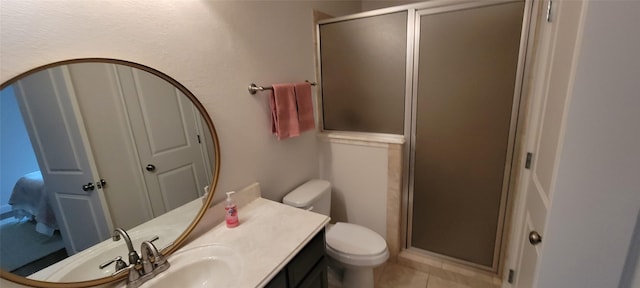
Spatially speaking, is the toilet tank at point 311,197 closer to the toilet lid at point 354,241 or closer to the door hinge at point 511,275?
the toilet lid at point 354,241

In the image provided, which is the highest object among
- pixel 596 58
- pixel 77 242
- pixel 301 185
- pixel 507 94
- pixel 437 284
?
pixel 596 58

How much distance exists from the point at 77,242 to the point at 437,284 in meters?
2.00

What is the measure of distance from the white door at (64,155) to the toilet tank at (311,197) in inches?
37.5

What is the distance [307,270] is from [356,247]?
517 millimetres

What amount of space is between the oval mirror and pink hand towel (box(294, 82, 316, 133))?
65 centimetres

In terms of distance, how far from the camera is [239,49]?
1.34 meters

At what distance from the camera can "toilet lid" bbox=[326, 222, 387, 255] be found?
5.16ft

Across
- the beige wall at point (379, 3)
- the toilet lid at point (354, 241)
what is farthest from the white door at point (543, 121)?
the beige wall at point (379, 3)

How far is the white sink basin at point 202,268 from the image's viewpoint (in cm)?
96

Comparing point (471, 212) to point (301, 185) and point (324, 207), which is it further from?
point (301, 185)

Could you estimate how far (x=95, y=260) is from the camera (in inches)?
35.0

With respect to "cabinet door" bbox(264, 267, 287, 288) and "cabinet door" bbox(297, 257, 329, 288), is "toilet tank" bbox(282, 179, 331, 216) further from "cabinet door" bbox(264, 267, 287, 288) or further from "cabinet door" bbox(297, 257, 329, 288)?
"cabinet door" bbox(264, 267, 287, 288)

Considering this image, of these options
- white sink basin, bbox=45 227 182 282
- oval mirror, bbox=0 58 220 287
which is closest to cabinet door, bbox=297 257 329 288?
oval mirror, bbox=0 58 220 287

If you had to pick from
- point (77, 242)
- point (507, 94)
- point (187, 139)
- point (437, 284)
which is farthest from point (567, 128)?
point (437, 284)
